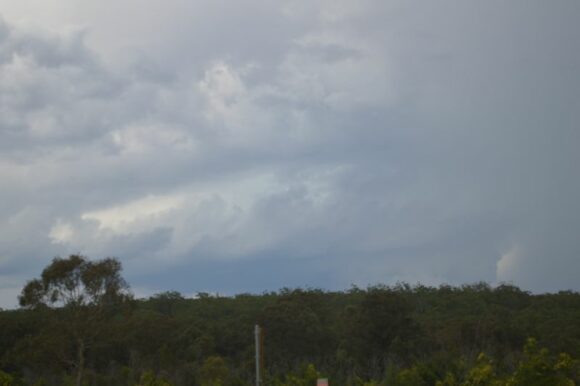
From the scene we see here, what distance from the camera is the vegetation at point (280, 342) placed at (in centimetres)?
4584

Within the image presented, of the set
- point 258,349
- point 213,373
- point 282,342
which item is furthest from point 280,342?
point 258,349

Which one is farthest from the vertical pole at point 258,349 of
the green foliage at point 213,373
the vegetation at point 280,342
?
the green foliage at point 213,373

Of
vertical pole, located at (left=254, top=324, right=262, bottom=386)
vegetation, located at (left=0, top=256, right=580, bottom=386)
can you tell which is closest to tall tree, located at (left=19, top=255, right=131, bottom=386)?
vegetation, located at (left=0, top=256, right=580, bottom=386)

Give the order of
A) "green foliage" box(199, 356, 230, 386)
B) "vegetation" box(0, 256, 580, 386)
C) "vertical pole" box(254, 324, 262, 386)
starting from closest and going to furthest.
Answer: "vertical pole" box(254, 324, 262, 386) < "vegetation" box(0, 256, 580, 386) < "green foliage" box(199, 356, 230, 386)

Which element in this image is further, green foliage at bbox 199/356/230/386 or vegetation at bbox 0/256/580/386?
green foliage at bbox 199/356/230/386

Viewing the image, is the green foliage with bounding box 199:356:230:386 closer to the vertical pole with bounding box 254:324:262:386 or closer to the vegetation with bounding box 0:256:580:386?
the vegetation with bounding box 0:256:580:386

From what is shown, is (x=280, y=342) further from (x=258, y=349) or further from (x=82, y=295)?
(x=258, y=349)

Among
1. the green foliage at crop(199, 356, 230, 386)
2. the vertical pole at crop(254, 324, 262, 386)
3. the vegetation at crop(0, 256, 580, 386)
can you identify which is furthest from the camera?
the green foliage at crop(199, 356, 230, 386)

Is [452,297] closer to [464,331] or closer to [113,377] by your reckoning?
[464,331]

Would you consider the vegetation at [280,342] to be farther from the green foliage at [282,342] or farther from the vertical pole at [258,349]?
the vertical pole at [258,349]

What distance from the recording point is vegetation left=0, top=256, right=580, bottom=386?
45.8 metres

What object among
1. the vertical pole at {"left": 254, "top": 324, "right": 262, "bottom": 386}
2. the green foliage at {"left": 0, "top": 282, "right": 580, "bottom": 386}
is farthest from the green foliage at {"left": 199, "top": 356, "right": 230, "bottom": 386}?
the vertical pole at {"left": 254, "top": 324, "right": 262, "bottom": 386}

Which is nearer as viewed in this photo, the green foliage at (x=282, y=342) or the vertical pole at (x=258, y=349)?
the vertical pole at (x=258, y=349)

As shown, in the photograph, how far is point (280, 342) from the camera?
63625mm
